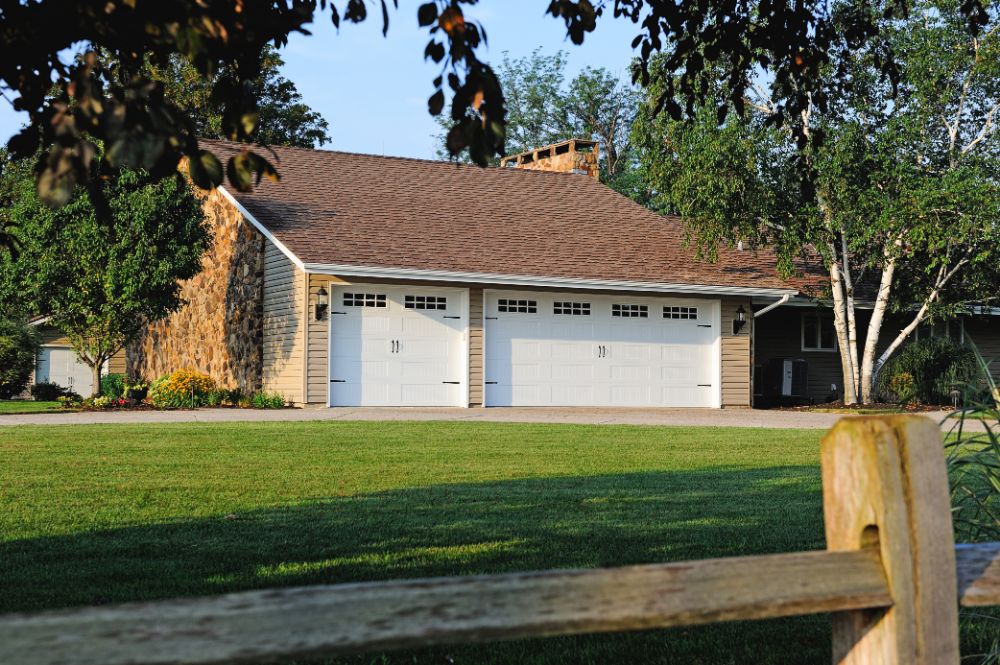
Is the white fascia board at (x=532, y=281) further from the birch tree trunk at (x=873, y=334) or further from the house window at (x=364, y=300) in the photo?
the birch tree trunk at (x=873, y=334)

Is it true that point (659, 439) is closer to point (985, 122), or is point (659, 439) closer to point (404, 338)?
point (404, 338)

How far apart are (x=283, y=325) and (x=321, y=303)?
138cm

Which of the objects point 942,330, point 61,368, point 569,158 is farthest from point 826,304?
point 61,368

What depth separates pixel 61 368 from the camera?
96.9 ft

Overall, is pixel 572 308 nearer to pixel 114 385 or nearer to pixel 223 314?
pixel 223 314

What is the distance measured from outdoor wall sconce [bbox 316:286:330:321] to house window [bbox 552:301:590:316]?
4488 mm

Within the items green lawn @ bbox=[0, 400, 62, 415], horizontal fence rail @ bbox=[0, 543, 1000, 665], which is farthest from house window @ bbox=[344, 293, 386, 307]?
horizontal fence rail @ bbox=[0, 543, 1000, 665]

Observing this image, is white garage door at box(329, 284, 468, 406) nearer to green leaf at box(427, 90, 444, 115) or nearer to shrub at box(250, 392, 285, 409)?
shrub at box(250, 392, 285, 409)

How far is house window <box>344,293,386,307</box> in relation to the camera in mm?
20078

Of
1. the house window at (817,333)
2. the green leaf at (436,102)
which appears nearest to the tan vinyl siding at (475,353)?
the house window at (817,333)

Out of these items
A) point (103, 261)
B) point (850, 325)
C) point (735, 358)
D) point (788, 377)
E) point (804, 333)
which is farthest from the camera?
point (804, 333)

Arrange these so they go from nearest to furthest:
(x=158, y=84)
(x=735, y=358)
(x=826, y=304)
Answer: (x=158, y=84) → (x=735, y=358) → (x=826, y=304)

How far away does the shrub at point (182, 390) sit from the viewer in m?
20.0

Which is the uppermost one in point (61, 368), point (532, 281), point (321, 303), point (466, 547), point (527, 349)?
point (532, 281)
